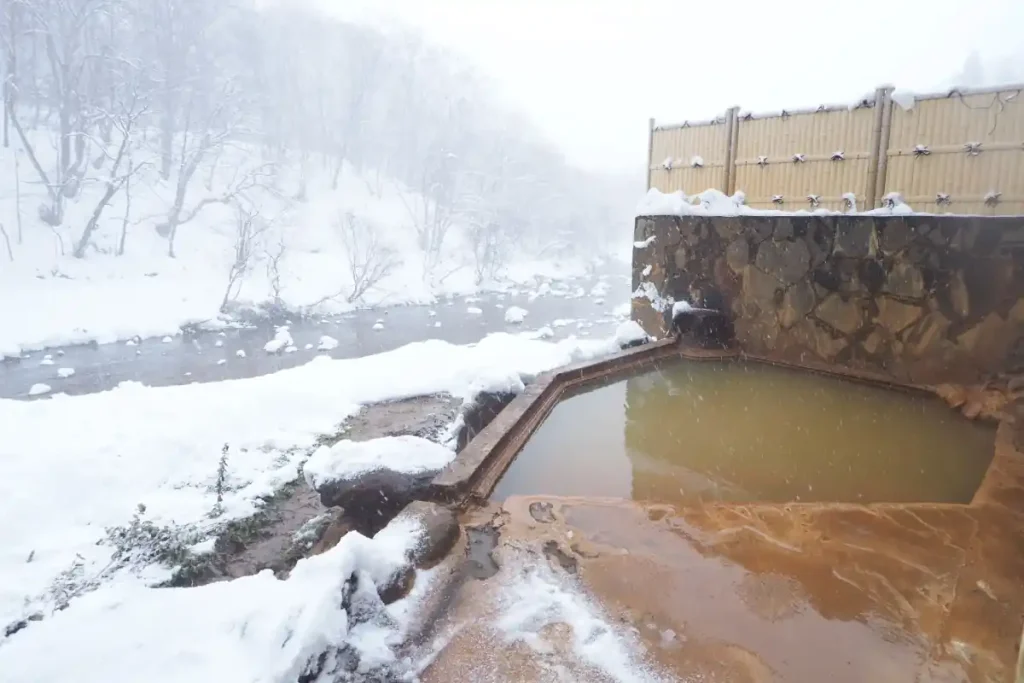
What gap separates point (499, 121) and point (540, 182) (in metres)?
11.1

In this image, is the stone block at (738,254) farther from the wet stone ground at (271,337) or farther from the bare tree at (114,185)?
the bare tree at (114,185)

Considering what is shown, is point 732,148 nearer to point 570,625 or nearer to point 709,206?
point 709,206

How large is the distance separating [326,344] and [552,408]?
535 inches

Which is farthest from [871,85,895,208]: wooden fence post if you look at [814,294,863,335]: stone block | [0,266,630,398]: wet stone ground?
[0,266,630,398]: wet stone ground

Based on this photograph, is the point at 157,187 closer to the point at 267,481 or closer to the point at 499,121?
the point at 267,481

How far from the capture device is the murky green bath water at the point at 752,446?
11.2 feet

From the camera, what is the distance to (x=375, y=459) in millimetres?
3408

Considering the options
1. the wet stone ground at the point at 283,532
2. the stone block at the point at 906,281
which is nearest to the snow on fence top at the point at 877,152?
the stone block at the point at 906,281

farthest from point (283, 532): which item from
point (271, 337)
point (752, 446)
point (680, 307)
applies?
point (271, 337)

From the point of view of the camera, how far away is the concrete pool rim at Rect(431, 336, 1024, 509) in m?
3.21

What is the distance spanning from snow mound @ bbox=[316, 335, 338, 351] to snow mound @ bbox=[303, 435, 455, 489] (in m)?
13.9

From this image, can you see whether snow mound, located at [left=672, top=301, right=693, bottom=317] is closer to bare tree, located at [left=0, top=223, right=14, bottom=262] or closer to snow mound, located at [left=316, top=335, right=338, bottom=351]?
snow mound, located at [left=316, top=335, right=338, bottom=351]

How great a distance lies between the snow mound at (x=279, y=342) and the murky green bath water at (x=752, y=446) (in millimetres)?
13221

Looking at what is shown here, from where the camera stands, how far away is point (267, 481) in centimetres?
546
